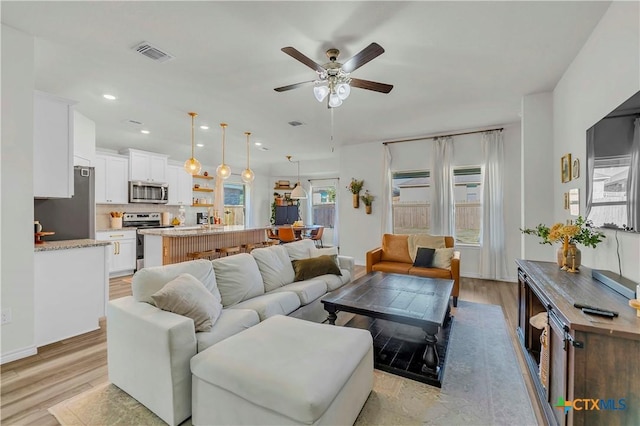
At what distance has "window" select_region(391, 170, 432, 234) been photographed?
228 inches

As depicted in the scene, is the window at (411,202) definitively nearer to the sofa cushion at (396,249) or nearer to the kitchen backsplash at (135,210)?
the sofa cushion at (396,249)

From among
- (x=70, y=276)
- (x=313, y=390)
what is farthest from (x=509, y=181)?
(x=70, y=276)

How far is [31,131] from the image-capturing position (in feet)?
8.18

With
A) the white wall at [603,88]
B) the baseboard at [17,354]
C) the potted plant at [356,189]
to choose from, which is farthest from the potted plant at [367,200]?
the baseboard at [17,354]

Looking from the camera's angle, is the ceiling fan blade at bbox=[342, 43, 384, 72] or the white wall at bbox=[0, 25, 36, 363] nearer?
the ceiling fan blade at bbox=[342, 43, 384, 72]

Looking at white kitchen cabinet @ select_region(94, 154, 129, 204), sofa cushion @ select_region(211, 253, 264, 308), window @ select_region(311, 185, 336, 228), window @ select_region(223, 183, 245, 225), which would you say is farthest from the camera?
window @ select_region(311, 185, 336, 228)

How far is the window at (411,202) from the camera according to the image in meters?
5.79

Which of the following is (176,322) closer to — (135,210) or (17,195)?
(17,195)

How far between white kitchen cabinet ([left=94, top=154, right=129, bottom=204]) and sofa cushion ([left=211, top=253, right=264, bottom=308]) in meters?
4.38

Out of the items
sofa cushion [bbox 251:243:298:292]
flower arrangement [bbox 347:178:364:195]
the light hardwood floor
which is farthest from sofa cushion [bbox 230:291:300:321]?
flower arrangement [bbox 347:178:364:195]

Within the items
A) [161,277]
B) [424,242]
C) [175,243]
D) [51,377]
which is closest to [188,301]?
[161,277]

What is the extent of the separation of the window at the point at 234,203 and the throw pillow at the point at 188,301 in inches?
253

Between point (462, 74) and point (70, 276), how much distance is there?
4.69 meters

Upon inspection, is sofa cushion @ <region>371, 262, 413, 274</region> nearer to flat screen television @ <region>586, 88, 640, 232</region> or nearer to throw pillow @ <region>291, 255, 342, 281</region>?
throw pillow @ <region>291, 255, 342, 281</region>
